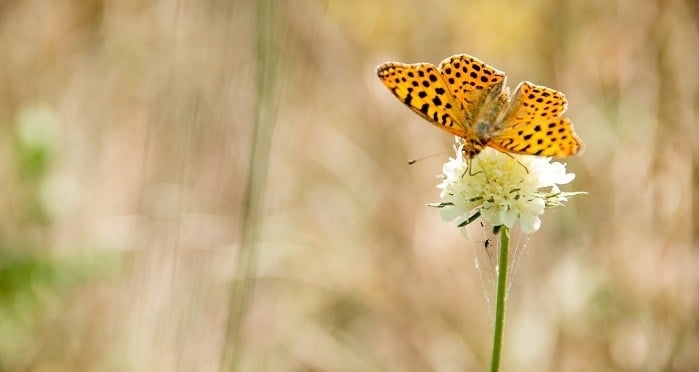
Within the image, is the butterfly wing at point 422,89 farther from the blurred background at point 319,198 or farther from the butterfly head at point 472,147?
the blurred background at point 319,198

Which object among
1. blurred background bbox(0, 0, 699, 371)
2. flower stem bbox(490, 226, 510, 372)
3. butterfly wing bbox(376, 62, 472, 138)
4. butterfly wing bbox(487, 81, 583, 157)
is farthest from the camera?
blurred background bbox(0, 0, 699, 371)

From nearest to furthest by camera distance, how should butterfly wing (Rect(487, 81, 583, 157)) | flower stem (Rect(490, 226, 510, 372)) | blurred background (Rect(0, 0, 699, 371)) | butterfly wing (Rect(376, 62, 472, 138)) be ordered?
flower stem (Rect(490, 226, 510, 372))
butterfly wing (Rect(487, 81, 583, 157))
butterfly wing (Rect(376, 62, 472, 138))
blurred background (Rect(0, 0, 699, 371))

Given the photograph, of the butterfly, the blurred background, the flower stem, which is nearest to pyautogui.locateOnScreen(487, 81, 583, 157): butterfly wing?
the butterfly

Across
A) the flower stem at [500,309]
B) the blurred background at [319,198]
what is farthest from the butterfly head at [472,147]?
the blurred background at [319,198]

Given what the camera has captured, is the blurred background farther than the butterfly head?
Yes

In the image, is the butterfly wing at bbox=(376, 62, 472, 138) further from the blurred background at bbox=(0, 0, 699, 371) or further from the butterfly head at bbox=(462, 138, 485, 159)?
the blurred background at bbox=(0, 0, 699, 371)

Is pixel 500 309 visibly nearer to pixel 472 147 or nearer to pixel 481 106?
pixel 472 147

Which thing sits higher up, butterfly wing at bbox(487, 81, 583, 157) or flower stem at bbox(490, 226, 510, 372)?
butterfly wing at bbox(487, 81, 583, 157)

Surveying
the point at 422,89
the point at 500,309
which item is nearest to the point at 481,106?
the point at 422,89
